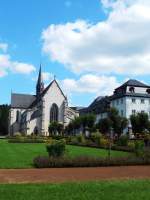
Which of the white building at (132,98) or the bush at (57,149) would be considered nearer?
the bush at (57,149)

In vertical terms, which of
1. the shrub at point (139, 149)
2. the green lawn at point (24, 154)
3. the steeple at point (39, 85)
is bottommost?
the green lawn at point (24, 154)

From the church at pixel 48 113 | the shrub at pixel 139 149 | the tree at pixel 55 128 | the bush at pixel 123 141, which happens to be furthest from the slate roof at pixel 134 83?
the shrub at pixel 139 149

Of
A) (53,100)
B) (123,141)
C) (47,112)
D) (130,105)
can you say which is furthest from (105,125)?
(53,100)

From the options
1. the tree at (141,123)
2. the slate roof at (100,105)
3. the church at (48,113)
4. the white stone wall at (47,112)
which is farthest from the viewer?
the church at (48,113)

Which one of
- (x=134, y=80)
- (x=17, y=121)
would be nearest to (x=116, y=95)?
(x=134, y=80)

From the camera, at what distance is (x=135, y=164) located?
2523cm

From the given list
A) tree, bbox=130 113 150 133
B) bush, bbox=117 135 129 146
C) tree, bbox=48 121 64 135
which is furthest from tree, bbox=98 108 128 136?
tree, bbox=48 121 64 135

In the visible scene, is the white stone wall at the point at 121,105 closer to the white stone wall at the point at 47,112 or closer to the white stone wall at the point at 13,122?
the white stone wall at the point at 47,112

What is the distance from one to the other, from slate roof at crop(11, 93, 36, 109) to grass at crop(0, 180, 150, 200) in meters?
107

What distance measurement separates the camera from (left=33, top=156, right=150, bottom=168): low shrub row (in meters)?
22.8

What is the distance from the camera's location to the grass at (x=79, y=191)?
1174cm

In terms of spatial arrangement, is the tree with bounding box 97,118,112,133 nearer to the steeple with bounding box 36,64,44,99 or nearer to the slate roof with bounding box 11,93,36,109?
the slate roof with bounding box 11,93,36,109

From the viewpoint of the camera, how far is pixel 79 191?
12750 mm

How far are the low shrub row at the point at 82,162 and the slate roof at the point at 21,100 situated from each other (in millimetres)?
96415
